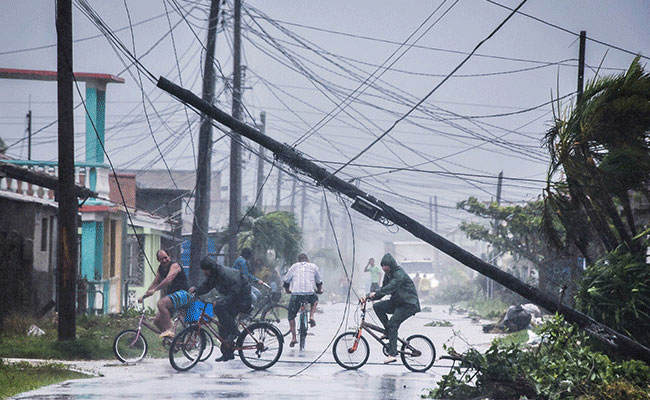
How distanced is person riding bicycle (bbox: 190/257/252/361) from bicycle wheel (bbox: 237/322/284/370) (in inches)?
12.9

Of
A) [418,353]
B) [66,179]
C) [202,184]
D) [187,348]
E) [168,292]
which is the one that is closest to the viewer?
[187,348]

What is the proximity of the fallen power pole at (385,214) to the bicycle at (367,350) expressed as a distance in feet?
7.30

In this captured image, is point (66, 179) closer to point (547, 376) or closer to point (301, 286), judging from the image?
point (301, 286)

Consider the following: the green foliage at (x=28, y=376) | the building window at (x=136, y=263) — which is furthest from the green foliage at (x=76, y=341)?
the building window at (x=136, y=263)

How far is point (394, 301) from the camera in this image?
16.8 meters

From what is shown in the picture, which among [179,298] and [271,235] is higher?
[271,235]

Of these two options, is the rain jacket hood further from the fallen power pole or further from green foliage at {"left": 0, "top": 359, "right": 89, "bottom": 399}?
green foliage at {"left": 0, "top": 359, "right": 89, "bottom": 399}

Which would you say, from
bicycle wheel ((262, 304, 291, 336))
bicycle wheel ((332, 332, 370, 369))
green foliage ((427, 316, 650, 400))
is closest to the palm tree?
green foliage ((427, 316, 650, 400))

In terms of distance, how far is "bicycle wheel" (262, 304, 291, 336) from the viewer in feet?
76.4

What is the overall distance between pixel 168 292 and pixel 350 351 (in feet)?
12.7

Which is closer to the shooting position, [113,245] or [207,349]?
[207,349]

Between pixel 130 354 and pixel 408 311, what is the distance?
4.83m

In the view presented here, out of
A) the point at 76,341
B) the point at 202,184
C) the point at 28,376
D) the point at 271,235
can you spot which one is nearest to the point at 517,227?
the point at 271,235

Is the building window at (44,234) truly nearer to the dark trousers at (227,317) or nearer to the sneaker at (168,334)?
the sneaker at (168,334)
